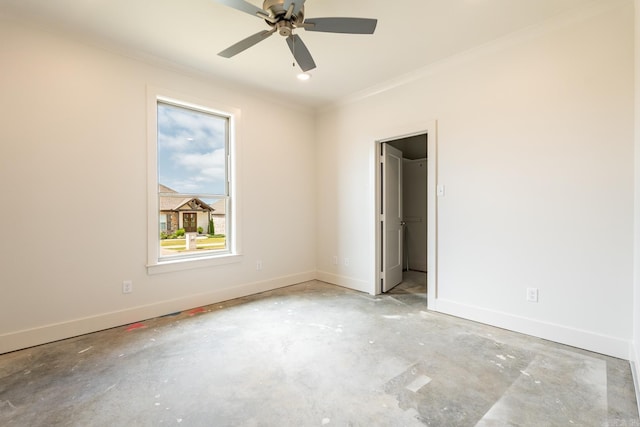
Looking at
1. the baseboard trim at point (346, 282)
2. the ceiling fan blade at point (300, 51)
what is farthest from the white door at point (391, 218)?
the ceiling fan blade at point (300, 51)

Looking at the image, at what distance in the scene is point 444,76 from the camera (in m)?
3.25

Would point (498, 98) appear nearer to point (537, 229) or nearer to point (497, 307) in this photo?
point (537, 229)

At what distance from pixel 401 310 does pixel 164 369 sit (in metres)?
2.39

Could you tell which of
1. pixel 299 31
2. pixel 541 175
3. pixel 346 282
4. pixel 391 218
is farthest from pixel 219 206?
pixel 541 175

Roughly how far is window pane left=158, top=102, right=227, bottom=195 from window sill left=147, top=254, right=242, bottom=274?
812 mm

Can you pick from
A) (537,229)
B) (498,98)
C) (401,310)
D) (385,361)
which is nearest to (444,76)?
(498,98)

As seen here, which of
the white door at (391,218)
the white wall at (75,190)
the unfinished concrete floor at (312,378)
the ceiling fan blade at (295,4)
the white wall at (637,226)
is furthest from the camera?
the white door at (391,218)

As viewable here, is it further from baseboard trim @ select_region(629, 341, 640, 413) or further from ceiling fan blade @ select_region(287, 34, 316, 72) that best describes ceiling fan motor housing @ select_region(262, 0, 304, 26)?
baseboard trim @ select_region(629, 341, 640, 413)

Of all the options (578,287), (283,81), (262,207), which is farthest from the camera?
(262,207)

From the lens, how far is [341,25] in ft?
6.59

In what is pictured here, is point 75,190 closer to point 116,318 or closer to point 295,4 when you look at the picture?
point 116,318

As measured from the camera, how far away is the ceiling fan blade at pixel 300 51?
2176 millimetres

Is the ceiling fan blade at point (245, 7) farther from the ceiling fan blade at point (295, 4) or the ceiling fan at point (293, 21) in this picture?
the ceiling fan blade at point (295, 4)

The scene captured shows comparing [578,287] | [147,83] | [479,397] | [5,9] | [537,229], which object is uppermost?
[5,9]
